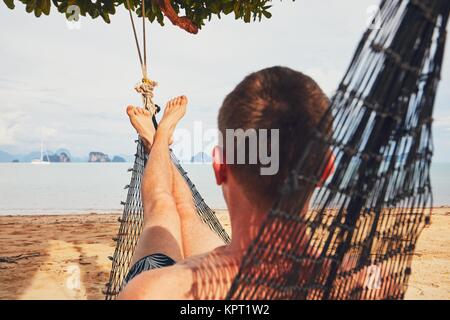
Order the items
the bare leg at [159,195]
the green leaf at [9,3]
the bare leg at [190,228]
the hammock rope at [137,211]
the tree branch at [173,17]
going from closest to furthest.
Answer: the bare leg at [159,195] < the bare leg at [190,228] < the hammock rope at [137,211] < the green leaf at [9,3] < the tree branch at [173,17]

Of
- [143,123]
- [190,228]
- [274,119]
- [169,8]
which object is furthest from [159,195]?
[169,8]

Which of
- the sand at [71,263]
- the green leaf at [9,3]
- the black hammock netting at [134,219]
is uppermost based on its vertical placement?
the green leaf at [9,3]

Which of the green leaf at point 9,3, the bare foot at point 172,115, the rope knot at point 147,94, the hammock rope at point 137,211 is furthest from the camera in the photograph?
the green leaf at point 9,3

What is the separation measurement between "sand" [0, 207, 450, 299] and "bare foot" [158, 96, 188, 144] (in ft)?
5.77

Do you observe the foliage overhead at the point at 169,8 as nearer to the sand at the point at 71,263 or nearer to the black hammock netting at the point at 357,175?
the sand at the point at 71,263

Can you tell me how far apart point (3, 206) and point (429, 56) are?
17575 mm

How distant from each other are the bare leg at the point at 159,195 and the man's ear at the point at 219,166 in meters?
0.83

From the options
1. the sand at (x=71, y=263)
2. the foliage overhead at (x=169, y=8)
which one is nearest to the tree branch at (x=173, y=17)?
the foliage overhead at (x=169, y=8)

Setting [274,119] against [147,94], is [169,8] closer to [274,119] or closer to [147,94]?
[147,94]

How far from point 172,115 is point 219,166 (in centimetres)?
157

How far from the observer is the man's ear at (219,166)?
1.19 metres

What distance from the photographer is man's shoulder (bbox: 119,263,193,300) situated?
1.12 metres

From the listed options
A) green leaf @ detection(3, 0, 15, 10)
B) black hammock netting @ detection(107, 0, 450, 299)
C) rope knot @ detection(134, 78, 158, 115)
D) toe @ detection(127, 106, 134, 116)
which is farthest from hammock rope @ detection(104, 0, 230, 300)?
green leaf @ detection(3, 0, 15, 10)
